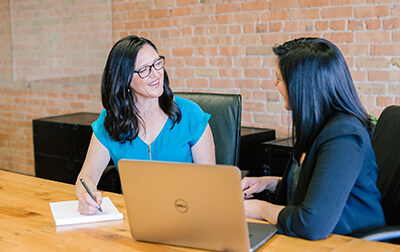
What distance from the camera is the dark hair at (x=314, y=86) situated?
1.54m

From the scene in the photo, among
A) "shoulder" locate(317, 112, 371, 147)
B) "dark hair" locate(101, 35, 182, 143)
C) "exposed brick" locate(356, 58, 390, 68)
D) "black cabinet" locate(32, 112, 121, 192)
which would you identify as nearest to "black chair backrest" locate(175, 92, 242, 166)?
"dark hair" locate(101, 35, 182, 143)

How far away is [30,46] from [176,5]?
5.25 ft

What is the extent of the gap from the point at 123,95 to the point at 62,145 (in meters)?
1.83

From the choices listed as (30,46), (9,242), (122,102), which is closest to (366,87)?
(122,102)

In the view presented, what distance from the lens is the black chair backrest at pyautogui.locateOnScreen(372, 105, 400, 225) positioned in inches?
74.0

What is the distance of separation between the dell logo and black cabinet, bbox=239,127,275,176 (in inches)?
71.7

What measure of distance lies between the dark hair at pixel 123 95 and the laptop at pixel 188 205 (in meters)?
0.82

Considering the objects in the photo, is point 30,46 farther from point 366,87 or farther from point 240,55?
point 366,87

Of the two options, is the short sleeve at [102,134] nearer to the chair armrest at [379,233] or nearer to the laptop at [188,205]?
the laptop at [188,205]

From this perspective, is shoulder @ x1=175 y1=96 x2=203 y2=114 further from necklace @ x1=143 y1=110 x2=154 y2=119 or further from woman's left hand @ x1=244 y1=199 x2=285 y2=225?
woman's left hand @ x1=244 y1=199 x2=285 y2=225

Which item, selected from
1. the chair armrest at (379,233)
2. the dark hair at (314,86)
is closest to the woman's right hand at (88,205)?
the dark hair at (314,86)

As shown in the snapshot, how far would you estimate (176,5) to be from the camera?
3.81 metres

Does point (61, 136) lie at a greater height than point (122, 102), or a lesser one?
lesser

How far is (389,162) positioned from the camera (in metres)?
1.93
